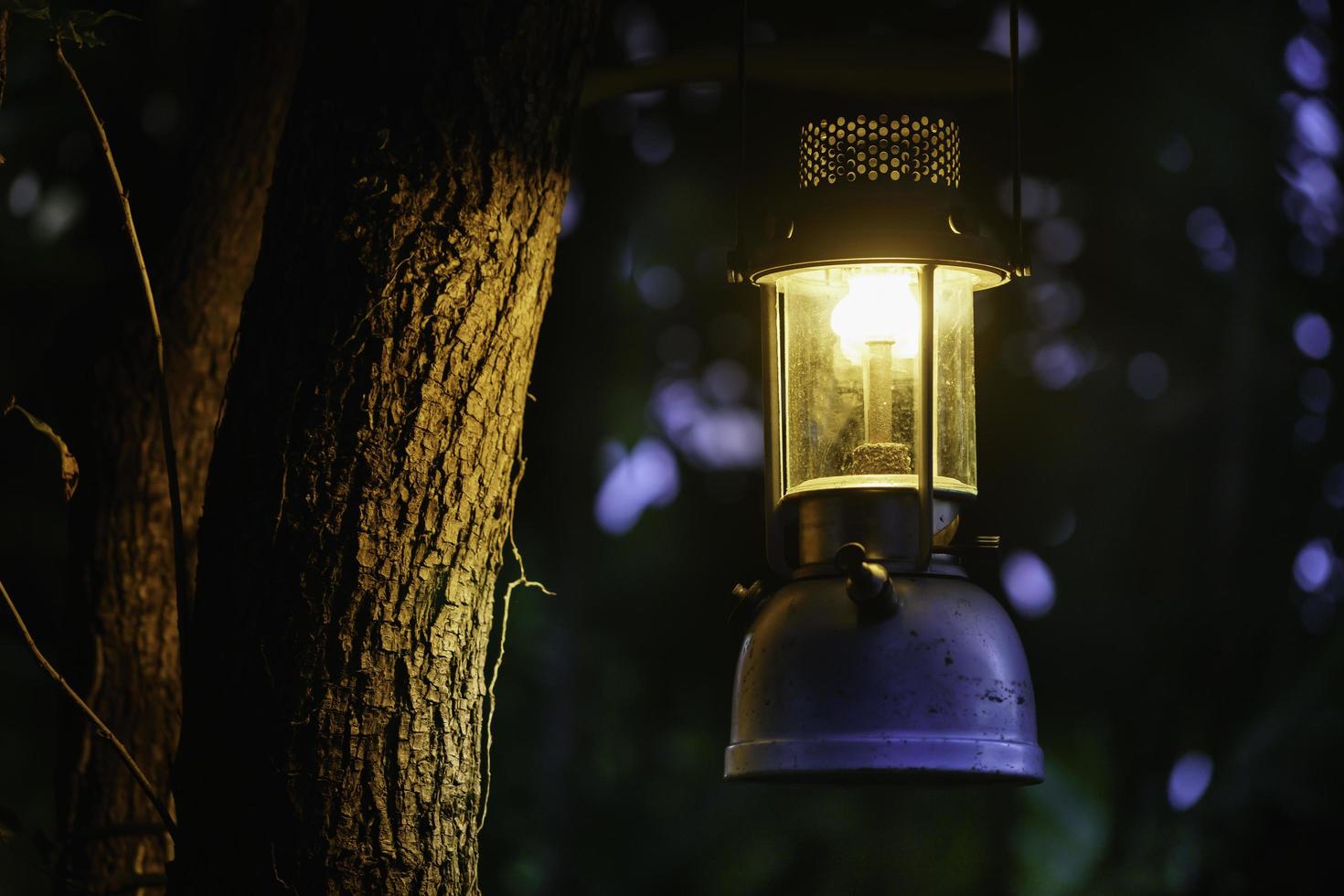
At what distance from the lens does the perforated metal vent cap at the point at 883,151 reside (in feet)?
6.17

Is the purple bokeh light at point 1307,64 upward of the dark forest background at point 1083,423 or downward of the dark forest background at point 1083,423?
upward

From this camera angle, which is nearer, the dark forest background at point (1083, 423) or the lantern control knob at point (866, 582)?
the lantern control knob at point (866, 582)

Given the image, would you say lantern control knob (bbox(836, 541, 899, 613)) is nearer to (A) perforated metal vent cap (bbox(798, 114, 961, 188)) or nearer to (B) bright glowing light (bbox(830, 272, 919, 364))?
(B) bright glowing light (bbox(830, 272, 919, 364))

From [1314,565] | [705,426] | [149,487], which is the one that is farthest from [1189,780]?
[149,487]

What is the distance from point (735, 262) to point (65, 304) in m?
3.95

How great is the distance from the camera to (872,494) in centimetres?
188

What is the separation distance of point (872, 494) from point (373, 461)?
1.88 ft

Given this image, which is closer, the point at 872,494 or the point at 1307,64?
the point at 872,494

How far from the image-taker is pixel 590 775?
16.5 ft


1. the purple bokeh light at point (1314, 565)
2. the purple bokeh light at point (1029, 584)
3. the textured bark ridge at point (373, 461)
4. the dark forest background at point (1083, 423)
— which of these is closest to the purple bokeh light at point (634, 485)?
the dark forest background at point (1083, 423)

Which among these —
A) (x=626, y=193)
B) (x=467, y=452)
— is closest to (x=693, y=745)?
(x=626, y=193)

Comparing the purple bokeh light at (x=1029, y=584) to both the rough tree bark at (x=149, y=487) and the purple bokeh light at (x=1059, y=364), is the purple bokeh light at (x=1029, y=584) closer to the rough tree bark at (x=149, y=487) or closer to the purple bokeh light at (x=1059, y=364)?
the purple bokeh light at (x=1059, y=364)

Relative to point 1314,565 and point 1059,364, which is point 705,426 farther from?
point 1314,565

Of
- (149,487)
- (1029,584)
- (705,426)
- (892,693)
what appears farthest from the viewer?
(705,426)
